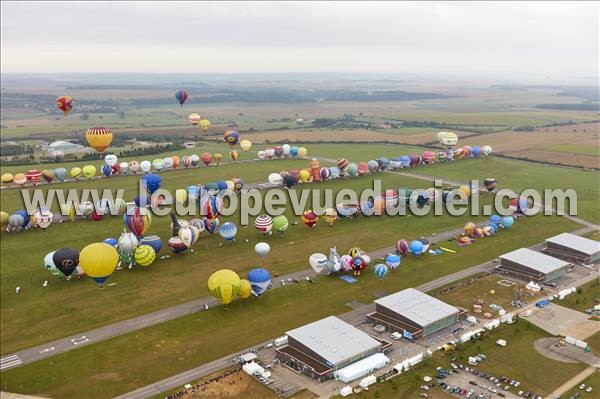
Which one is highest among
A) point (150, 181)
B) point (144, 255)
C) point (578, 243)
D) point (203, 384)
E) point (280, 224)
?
point (150, 181)

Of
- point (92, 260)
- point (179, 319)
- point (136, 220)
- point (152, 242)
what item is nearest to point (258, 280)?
point (179, 319)

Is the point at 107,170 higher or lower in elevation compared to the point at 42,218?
higher

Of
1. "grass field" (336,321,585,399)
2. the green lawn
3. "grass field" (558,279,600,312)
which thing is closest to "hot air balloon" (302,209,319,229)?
the green lawn

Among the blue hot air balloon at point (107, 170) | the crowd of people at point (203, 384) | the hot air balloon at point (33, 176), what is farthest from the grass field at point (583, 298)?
the hot air balloon at point (33, 176)

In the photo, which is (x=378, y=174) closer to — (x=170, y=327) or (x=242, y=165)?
(x=242, y=165)

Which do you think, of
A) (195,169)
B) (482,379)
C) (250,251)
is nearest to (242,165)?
(195,169)

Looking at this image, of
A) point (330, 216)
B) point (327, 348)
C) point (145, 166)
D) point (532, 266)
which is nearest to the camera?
point (327, 348)

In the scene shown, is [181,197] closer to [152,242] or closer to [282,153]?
[152,242]

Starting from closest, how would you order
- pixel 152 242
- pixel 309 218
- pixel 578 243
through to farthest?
pixel 152 242, pixel 578 243, pixel 309 218
